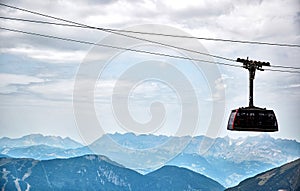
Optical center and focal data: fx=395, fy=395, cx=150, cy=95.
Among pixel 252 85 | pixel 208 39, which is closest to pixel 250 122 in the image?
pixel 252 85

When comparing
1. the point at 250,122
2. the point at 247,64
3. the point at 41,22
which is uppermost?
the point at 41,22

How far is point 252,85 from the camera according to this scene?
21688 millimetres

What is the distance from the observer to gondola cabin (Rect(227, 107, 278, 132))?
75.5 feet

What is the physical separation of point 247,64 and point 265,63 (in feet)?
3.78

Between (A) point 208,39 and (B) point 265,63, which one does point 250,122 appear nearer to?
(B) point 265,63

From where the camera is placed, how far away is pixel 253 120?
75.7ft

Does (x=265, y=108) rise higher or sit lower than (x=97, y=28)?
lower

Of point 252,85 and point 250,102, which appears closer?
point 252,85

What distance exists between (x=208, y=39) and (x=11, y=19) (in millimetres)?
11505

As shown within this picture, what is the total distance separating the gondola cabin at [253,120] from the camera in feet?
75.5

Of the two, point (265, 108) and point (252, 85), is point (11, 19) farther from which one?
point (265, 108)

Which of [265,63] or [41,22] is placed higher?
[41,22]

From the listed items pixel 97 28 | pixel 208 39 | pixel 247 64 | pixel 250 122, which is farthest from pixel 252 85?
pixel 97 28

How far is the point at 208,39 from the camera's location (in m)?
24.2
